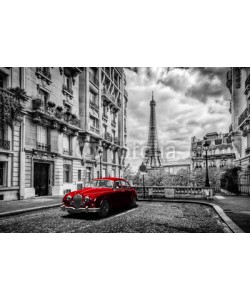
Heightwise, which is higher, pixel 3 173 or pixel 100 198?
pixel 3 173

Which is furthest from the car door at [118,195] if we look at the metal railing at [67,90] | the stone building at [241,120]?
the metal railing at [67,90]

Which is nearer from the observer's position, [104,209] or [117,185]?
[104,209]

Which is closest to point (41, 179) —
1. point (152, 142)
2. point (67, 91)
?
point (67, 91)

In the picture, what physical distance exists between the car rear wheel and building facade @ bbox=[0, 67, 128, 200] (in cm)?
409

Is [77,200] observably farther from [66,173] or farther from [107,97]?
Result: [66,173]

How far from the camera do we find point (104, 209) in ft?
22.9

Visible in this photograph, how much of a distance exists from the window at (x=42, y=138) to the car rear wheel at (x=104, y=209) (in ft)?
27.1

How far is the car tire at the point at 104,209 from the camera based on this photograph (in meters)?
6.81

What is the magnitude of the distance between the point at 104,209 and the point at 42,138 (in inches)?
351

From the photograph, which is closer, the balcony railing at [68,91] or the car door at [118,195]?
the car door at [118,195]

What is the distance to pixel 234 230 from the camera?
5.10 m

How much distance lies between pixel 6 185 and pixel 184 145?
873 cm

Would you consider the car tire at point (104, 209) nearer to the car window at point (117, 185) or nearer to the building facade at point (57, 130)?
the car window at point (117, 185)
